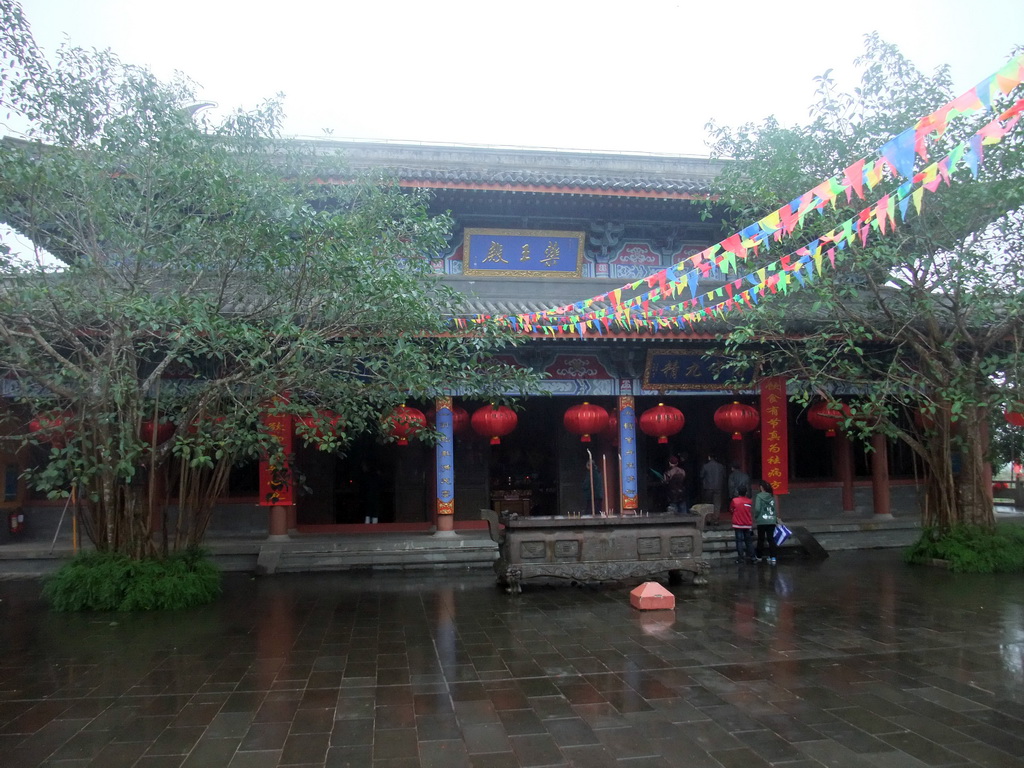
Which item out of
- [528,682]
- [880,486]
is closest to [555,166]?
[880,486]

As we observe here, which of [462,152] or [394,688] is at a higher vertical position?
[462,152]

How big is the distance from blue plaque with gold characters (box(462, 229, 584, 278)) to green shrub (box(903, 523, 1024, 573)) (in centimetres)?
679

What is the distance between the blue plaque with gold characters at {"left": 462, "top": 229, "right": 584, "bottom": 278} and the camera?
12.6 meters

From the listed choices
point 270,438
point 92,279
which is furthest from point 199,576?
point 92,279

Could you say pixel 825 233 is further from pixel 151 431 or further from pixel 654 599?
pixel 151 431

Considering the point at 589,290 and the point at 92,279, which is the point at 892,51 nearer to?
the point at 589,290

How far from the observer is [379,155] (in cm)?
1491

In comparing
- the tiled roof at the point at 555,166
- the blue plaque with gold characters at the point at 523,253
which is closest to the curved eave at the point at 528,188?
the tiled roof at the point at 555,166

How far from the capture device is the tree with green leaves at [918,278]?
319 inches

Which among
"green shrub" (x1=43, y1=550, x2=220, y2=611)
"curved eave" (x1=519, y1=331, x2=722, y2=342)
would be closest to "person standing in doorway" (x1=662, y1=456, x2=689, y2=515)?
"curved eave" (x1=519, y1=331, x2=722, y2=342)

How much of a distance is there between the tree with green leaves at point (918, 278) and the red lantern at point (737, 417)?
1434mm

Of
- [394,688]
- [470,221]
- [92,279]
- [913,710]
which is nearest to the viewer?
[913,710]

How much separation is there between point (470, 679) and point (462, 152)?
12.7 m

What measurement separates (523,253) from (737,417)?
453 cm
